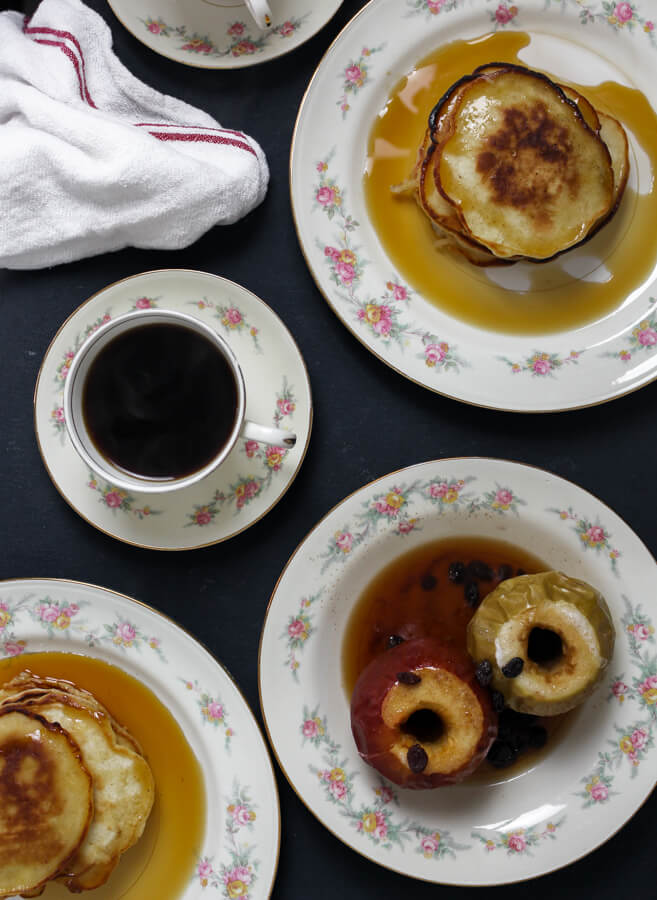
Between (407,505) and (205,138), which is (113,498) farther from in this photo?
(205,138)

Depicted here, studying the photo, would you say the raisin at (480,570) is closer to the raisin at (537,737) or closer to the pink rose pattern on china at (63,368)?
the raisin at (537,737)

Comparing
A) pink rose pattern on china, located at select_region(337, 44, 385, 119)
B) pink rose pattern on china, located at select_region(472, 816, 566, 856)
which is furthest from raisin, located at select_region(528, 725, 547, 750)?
pink rose pattern on china, located at select_region(337, 44, 385, 119)

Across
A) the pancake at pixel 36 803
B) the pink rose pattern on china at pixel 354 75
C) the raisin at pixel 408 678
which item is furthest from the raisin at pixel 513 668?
the pink rose pattern on china at pixel 354 75

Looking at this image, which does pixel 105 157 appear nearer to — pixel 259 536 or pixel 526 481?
pixel 259 536

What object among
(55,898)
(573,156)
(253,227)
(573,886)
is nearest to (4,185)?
(253,227)

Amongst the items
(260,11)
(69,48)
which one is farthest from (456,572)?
(69,48)
